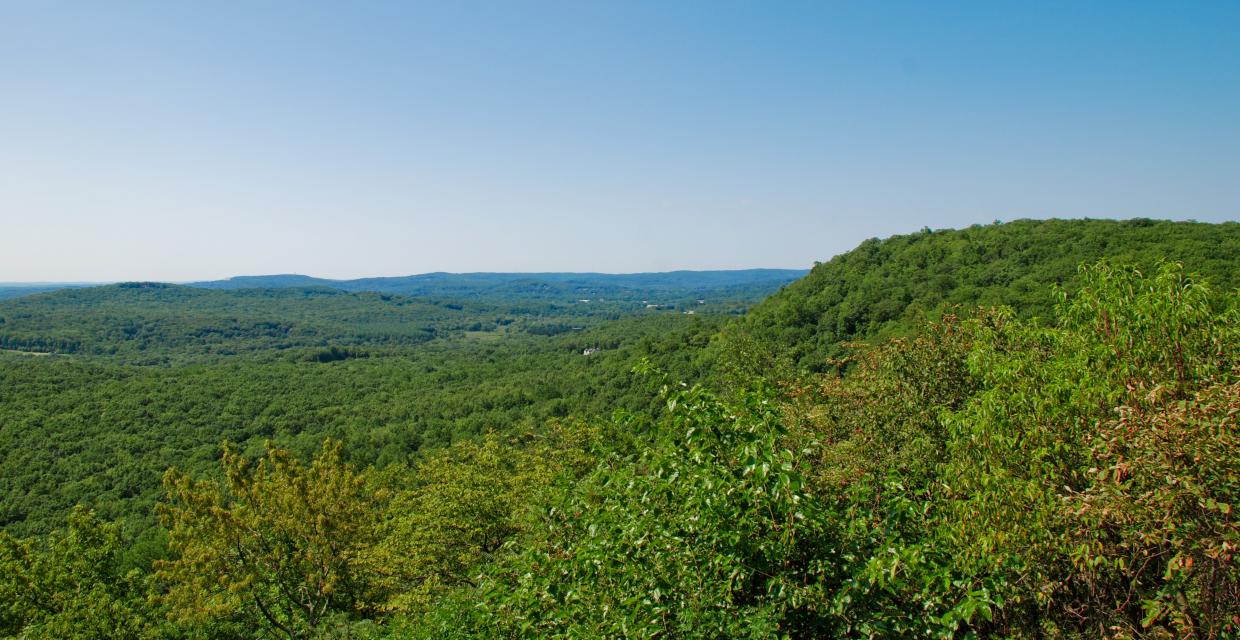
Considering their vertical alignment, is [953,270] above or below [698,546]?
above

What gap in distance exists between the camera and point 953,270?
2790 inches

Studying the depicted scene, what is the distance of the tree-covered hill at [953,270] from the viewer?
5347 centimetres

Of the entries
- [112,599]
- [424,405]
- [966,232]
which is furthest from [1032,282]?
[424,405]

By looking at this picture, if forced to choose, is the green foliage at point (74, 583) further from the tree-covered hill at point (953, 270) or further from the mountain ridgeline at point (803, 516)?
the tree-covered hill at point (953, 270)

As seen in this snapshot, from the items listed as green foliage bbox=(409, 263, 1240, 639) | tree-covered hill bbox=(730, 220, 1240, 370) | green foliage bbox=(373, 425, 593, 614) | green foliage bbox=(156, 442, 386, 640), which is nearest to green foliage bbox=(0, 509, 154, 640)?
green foliage bbox=(156, 442, 386, 640)

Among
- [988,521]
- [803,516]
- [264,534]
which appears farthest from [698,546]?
[264,534]

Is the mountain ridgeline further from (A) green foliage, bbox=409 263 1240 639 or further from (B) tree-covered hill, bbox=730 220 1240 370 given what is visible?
(B) tree-covered hill, bbox=730 220 1240 370

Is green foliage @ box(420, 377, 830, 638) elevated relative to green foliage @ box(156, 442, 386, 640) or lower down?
elevated

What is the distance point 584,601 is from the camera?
6.47 m

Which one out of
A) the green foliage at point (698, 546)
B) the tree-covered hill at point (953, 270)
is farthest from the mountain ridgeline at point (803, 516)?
the tree-covered hill at point (953, 270)

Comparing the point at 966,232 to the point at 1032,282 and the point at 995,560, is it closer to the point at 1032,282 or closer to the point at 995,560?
the point at 1032,282

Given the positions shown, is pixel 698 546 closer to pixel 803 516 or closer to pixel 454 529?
pixel 803 516

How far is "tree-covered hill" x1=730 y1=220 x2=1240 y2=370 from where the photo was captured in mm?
53469

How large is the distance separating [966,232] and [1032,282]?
29863 mm
